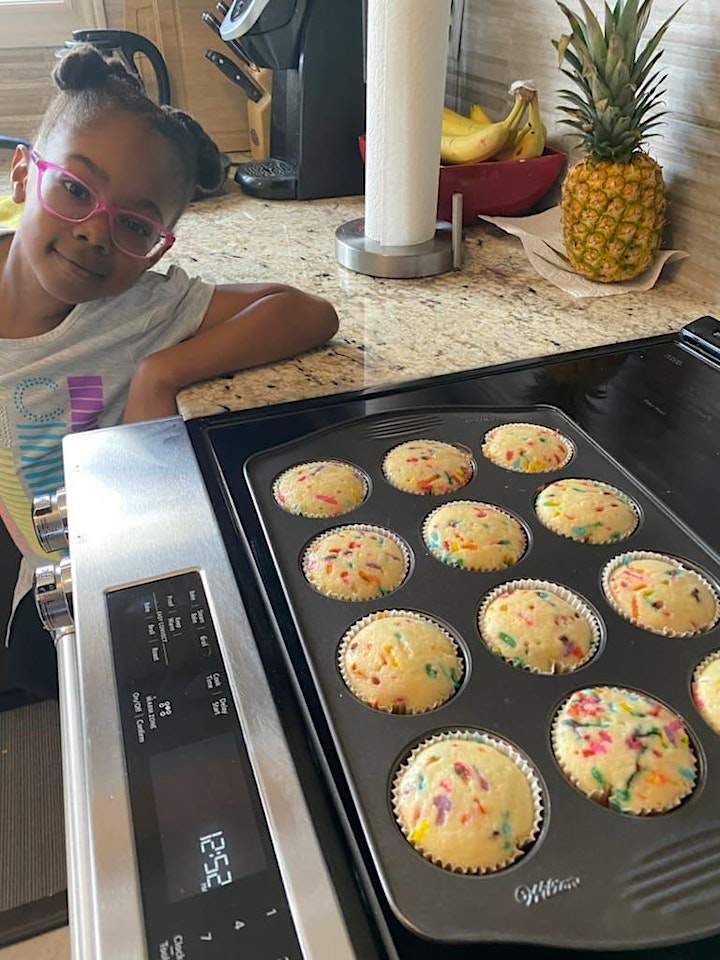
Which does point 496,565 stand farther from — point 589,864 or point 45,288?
point 45,288

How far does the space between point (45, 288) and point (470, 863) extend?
2.60 ft

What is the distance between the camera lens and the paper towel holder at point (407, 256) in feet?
3.57

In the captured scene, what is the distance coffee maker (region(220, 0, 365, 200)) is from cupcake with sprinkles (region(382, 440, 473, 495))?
93cm

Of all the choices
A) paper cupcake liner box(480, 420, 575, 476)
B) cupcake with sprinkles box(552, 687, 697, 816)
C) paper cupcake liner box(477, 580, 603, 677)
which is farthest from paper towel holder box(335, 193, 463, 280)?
cupcake with sprinkles box(552, 687, 697, 816)

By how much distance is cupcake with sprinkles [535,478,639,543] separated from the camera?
0.59 meters

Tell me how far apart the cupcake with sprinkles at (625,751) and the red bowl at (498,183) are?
95 cm

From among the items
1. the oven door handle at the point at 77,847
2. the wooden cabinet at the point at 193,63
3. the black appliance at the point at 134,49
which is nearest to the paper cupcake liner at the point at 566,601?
the oven door handle at the point at 77,847

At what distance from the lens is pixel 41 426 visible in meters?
1.00

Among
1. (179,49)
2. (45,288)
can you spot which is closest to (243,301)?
(45,288)

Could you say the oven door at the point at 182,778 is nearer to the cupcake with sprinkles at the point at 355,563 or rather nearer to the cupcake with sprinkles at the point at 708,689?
the cupcake with sprinkles at the point at 355,563

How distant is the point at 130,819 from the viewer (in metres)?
0.41

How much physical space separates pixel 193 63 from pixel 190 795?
1784mm

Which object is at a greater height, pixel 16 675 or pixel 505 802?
pixel 505 802

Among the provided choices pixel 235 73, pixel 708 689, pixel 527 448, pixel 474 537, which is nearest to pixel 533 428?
pixel 527 448
